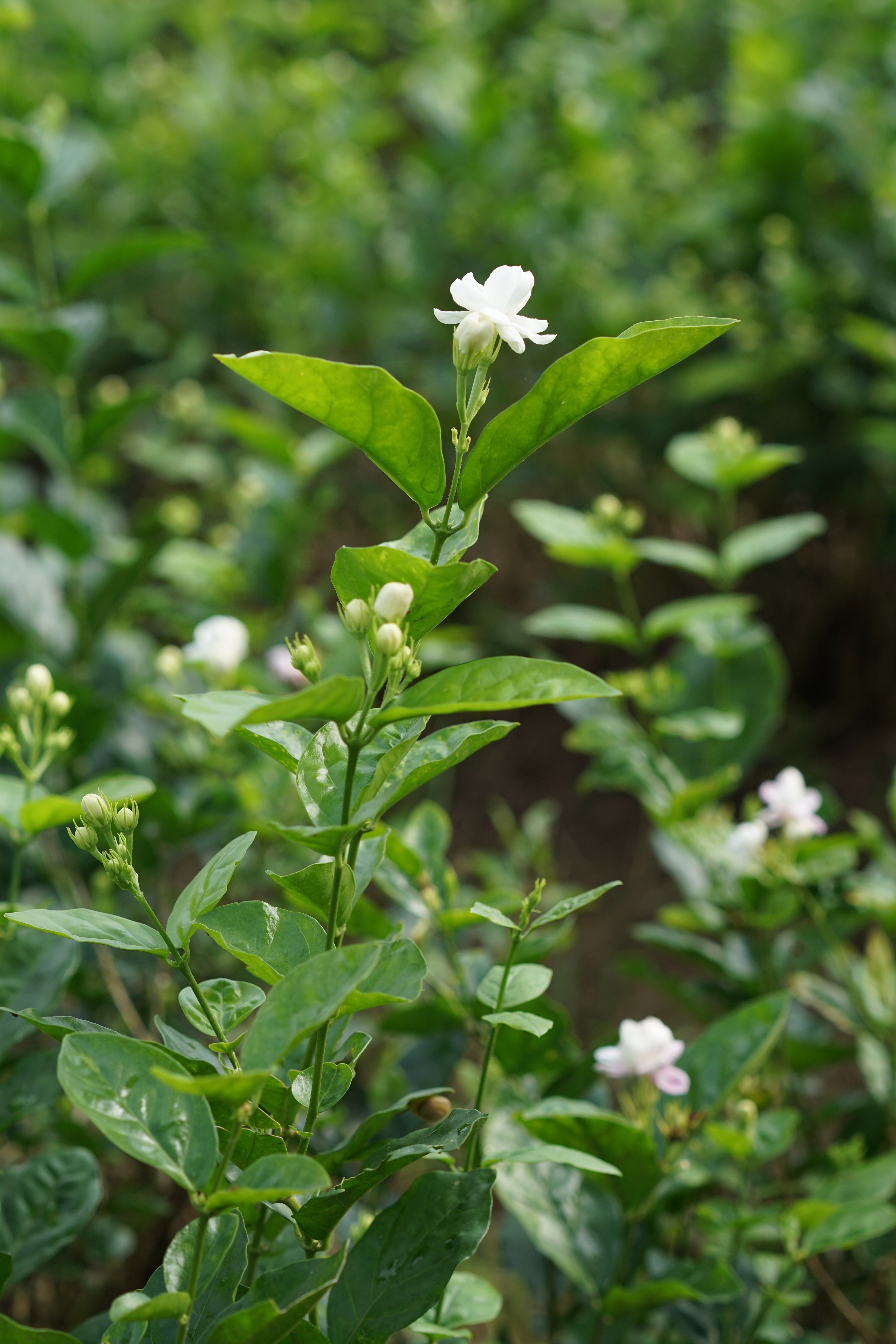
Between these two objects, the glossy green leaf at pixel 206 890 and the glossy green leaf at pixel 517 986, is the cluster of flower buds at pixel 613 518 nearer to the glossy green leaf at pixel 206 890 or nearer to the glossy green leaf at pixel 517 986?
the glossy green leaf at pixel 517 986

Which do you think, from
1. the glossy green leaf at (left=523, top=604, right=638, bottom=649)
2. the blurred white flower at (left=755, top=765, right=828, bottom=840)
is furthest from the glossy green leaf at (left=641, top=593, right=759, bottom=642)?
the blurred white flower at (left=755, top=765, right=828, bottom=840)

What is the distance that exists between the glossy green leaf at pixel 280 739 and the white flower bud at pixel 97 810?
10 cm

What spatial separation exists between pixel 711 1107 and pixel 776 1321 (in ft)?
0.89

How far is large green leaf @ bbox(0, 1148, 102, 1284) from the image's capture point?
824 millimetres

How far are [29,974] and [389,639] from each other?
514 mm

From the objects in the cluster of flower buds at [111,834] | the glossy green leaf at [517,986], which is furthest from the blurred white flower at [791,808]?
the cluster of flower buds at [111,834]

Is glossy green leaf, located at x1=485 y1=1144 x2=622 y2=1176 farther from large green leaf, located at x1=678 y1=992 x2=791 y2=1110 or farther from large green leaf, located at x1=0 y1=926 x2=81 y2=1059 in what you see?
large green leaf, located at x1=0 y1=926 x2=81 y2=1059

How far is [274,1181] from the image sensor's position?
0.54 m

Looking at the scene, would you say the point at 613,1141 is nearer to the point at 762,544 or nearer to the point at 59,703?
the point at 59,703

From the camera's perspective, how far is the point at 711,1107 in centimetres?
87

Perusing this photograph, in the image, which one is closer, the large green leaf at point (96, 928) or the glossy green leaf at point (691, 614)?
the large green leaf at point (96, 928)

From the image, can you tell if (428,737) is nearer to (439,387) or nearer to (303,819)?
(303,819)

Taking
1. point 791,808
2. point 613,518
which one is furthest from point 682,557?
point 791,808

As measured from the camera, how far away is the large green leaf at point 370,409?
581 mm
